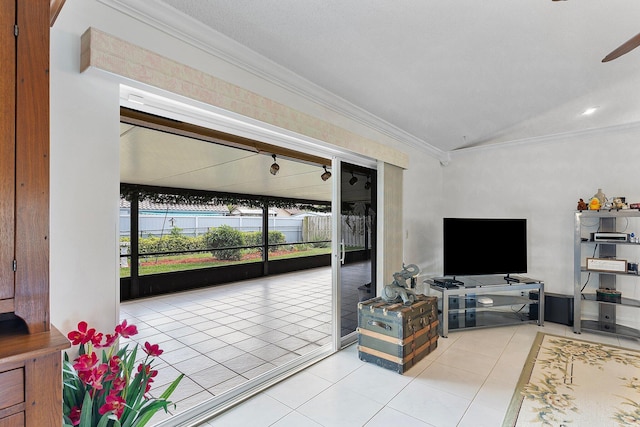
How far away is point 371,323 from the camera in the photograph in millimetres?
2992

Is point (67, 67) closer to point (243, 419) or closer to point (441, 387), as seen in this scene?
point (243, 419)

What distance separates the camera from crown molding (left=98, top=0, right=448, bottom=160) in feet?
5.66

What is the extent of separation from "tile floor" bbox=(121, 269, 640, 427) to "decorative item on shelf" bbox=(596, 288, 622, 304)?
16.6 inches

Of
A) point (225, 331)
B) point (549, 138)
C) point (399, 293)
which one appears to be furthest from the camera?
point (549, 138)

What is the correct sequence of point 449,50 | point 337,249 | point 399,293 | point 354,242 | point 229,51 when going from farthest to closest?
point 354,242, point 337,249, point 399,293, point 449,50, point 229,51

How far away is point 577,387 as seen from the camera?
100.0 inches

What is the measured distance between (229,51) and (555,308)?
4614 mm

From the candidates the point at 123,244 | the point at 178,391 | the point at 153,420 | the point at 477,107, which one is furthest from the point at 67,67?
the point at 123,244

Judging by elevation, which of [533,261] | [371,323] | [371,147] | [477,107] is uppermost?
[477,107]

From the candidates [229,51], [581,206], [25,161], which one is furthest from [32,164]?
[581,206]

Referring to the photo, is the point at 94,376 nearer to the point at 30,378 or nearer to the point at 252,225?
the point at 30,378

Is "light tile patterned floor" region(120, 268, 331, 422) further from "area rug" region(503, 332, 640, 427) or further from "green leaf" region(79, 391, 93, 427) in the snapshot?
"area rug" region(503, 332, 640, 427)

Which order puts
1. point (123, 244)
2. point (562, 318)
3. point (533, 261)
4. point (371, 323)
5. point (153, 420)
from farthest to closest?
point (123, 244), point (533, 261), point (562, 318), point (371, 323), point (153, 420)

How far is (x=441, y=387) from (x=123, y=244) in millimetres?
5706
